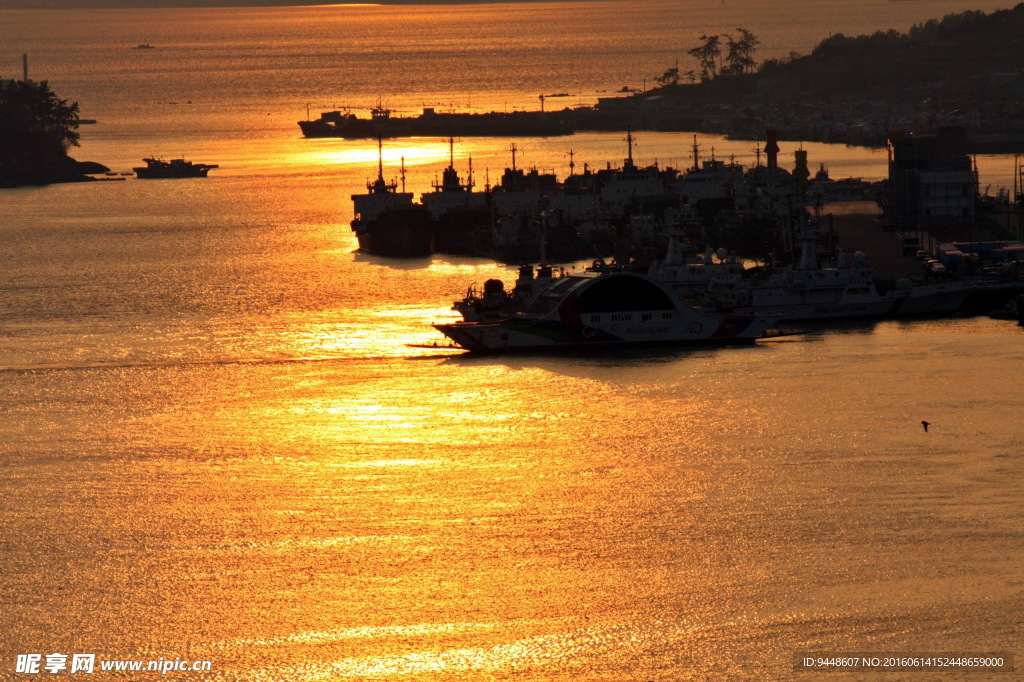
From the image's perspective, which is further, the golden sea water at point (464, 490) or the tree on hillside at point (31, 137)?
the tree on hillside at point (31, 137)

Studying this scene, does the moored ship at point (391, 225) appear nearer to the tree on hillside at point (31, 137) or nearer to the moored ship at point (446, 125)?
the tree on hillside at point (31, 137)

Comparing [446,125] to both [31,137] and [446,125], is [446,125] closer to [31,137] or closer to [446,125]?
[446,125]

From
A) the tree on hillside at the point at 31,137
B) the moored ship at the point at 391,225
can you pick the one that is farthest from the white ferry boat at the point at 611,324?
the tree on hillside at the point at 31,137

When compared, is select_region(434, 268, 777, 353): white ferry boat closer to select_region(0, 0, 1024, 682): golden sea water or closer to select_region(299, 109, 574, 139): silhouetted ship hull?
select_region(0, 0, 1024, 682): golden sea water

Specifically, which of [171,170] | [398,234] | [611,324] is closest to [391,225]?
[398,234]

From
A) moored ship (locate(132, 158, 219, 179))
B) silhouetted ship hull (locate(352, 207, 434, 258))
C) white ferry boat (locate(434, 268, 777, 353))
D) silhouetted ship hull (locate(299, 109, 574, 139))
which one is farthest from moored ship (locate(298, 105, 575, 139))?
white ferry boat (locate(434, 268, 777, 353))
